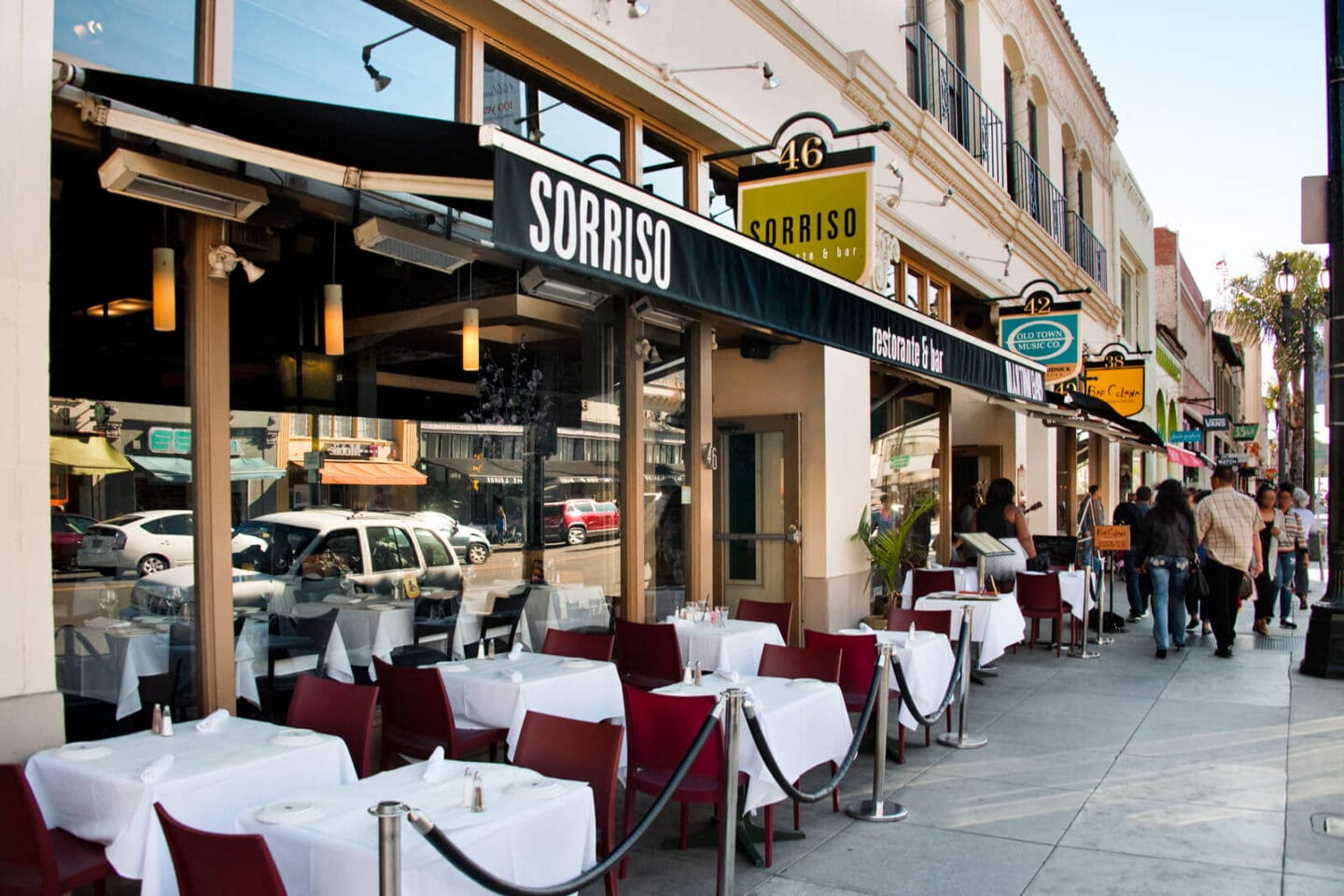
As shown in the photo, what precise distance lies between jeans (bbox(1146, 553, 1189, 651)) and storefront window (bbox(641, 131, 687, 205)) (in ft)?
20.5

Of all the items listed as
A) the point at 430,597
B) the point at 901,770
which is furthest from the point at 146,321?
the point at 901,770

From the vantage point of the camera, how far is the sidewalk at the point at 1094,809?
452 cm

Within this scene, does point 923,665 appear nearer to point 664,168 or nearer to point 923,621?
point 923,621

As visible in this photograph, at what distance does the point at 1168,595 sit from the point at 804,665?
6560mm

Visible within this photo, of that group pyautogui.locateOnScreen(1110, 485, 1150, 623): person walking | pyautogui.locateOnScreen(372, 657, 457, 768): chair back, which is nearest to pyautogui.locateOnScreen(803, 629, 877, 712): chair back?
pyautogui.locateOnScreen(372, 657, 457, 768): chair back

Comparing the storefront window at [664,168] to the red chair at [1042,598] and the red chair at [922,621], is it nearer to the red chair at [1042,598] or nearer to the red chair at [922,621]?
the red chair at [922,621]

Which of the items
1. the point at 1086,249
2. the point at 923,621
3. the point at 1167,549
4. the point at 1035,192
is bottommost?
the point at 923,621

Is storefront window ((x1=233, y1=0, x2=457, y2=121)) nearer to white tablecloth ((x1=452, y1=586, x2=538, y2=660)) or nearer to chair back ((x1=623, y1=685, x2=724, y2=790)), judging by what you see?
white tablecloth ((x1=452, y1=586, x2=538, y2=660))

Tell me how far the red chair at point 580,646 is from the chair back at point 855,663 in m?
1.35

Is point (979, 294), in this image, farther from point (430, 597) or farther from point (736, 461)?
point (430, 597)

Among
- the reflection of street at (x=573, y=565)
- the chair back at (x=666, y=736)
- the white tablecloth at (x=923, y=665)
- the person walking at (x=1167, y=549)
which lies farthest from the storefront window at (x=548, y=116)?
the person walking at (x=1167, y=549)

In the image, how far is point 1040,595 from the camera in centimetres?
1045

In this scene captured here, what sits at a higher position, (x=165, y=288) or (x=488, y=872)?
(x=165, y=288)

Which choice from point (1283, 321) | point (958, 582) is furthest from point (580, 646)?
point (1283, 321)
